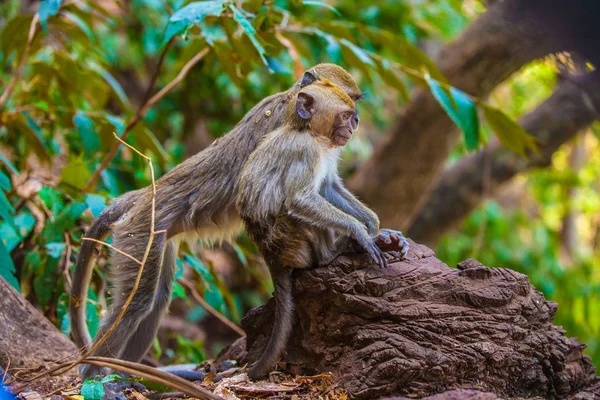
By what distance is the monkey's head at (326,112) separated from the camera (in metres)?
3.94

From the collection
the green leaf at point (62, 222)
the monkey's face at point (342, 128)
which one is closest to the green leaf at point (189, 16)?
the monkey's face at point (342, 128)

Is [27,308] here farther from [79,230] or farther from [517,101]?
[517,101]

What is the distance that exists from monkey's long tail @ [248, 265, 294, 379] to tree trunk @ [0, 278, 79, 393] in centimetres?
109

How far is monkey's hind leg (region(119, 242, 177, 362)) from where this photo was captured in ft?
14.5

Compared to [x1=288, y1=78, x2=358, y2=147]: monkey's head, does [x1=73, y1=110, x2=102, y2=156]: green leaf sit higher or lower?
higher

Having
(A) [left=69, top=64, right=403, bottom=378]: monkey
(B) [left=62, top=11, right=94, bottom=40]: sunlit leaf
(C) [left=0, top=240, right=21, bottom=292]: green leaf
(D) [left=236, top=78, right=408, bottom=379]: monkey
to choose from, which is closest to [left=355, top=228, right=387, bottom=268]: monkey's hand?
(D) [left=236, top=78, right=408, bottom=379]: monkey

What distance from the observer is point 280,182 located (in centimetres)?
379

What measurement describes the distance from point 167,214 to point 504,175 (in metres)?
6.37

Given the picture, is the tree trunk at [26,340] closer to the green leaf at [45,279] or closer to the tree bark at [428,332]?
the green leaf at [45,279]

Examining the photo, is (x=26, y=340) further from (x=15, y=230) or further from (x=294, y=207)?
(x=294, y=207)

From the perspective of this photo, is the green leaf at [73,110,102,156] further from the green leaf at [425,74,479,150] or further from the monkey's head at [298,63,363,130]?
the green leaf at [425,74,479,150]

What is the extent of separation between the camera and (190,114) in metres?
9.66

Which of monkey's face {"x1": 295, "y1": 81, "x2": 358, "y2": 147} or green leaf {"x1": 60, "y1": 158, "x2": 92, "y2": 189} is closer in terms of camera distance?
monkey's face {"x1": 295, "y1": 81, "x2": 358, "y2": 147}

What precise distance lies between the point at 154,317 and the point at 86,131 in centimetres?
202
